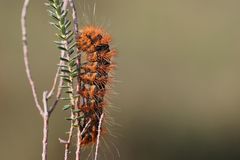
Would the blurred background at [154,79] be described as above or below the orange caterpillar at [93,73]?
above

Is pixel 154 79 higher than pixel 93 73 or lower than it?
higher

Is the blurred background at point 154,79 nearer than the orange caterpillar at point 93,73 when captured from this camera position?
No

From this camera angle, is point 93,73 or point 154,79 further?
point 154,79

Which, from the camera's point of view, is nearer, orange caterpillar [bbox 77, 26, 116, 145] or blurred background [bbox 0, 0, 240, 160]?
orange caterpillar [bbox 77, 26, 116, 145]

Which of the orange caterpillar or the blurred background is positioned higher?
the blurred background

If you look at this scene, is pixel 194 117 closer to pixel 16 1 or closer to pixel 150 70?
pixel 150 70
